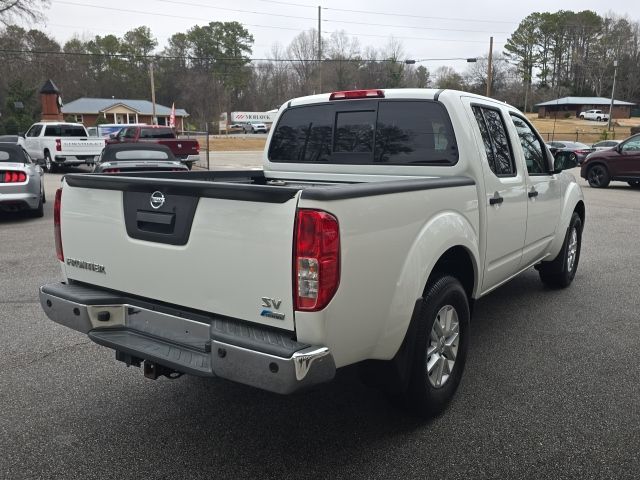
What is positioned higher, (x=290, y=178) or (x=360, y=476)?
(x=290, y=178)

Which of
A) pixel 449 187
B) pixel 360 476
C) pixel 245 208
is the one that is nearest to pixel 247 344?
pixel 245 208

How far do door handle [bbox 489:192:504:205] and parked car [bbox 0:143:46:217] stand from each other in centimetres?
938

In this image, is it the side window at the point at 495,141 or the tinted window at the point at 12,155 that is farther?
the tinted window at the point at 12,155

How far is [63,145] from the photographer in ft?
69.3

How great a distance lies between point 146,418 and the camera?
3477 mm

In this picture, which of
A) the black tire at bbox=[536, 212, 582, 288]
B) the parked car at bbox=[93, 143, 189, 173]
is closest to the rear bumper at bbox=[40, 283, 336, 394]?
the black tire at bbox=[536, 212, 582, 288]

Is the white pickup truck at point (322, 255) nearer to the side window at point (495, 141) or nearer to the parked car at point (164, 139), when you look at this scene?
the side window at point (495, 141)

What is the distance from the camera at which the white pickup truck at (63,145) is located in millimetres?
21250

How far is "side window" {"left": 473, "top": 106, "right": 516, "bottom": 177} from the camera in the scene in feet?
14.0

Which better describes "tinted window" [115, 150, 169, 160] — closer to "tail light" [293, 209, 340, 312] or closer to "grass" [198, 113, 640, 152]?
"tail light" [293, 209, 340, 312]

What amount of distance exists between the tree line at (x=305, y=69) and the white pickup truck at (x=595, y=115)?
9918mm

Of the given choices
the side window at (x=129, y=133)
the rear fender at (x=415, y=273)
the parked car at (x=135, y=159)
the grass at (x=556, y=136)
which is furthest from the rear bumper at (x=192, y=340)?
the grass at (x=556, y=136)

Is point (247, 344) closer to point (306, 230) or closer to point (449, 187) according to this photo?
point (306, 230)

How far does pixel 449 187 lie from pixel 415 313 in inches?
33.1
